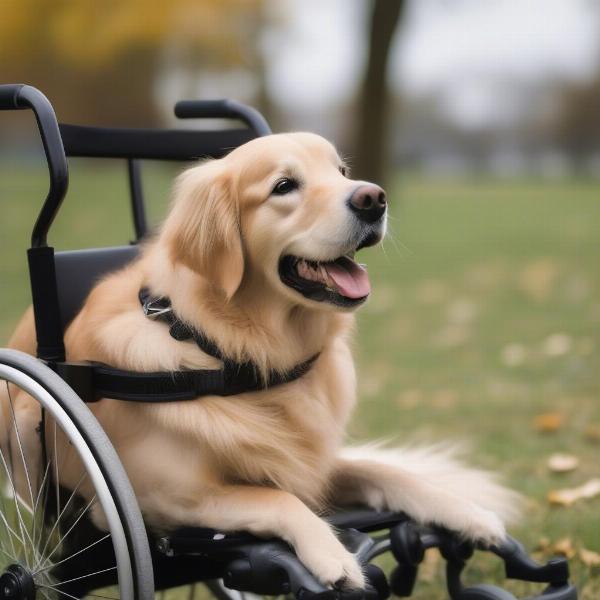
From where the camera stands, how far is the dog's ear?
2.33m

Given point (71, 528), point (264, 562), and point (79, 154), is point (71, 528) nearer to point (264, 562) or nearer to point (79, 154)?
point (264, 562)

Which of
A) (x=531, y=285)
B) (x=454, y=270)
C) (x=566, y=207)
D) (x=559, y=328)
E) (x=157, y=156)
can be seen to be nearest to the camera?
(x=157, y=156)

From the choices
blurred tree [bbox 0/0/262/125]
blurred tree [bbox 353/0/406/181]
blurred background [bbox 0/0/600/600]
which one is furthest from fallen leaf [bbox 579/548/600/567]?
blurred tree [bbox 0/0/262/125]

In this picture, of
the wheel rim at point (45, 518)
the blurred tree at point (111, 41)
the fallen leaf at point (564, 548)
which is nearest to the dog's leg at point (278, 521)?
the wheel rim at point (45, 518)

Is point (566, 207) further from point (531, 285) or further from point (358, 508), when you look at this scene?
point (358, 508)

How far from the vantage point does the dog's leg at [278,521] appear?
6.73 feet

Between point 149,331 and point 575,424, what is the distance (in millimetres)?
2980

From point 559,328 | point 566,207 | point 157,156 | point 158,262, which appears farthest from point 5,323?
point 566,207

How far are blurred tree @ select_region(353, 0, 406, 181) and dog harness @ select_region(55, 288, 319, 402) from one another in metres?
10.9

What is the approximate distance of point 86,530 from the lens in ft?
8.10

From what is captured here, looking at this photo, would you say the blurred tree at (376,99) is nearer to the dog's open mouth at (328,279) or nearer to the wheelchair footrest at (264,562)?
the dog's open mouth at (328,279)

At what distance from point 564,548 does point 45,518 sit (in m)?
1.63

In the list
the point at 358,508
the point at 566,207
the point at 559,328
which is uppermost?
the point at 358,508

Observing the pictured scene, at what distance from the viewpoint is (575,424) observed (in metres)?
4.76
